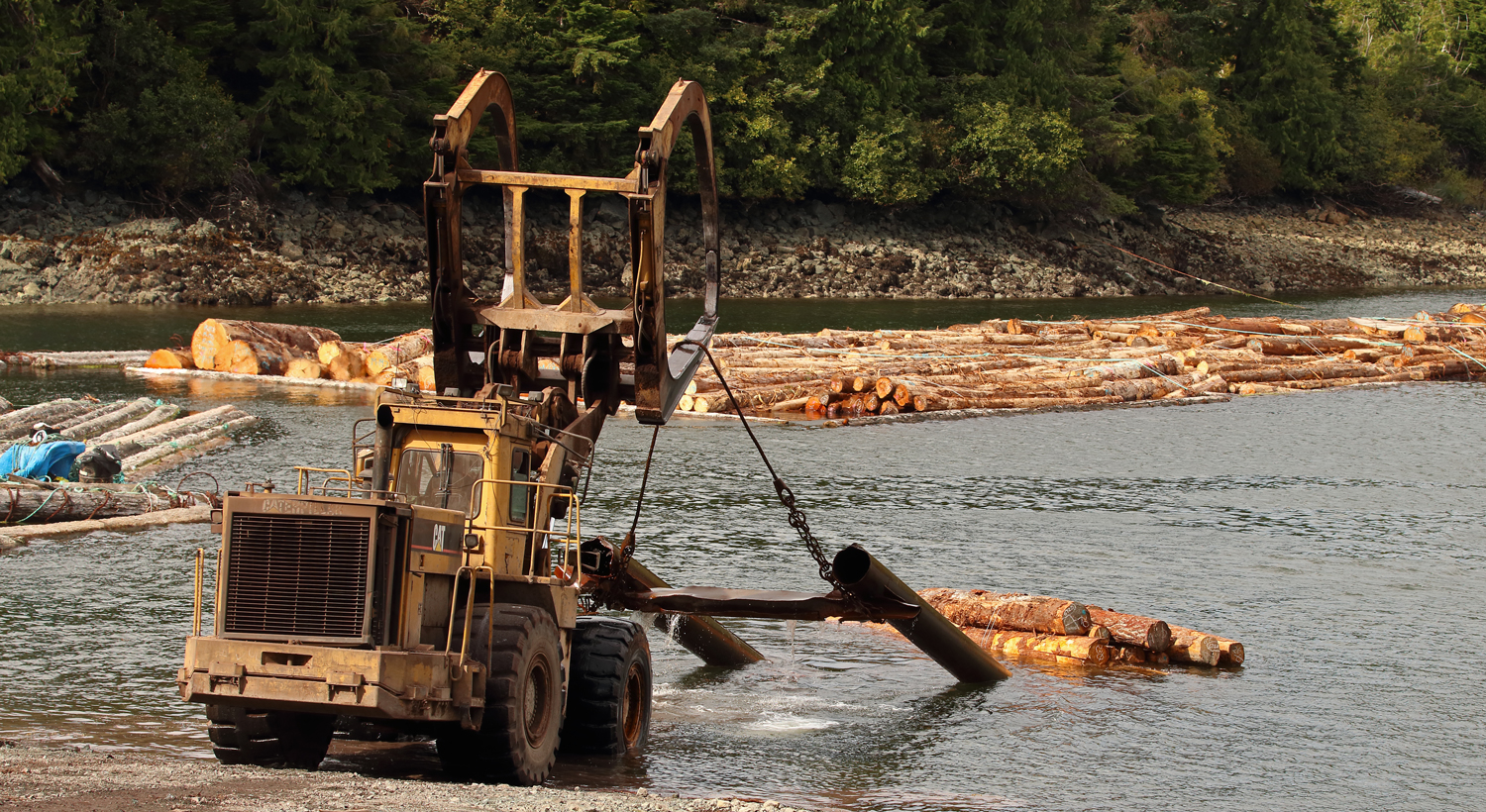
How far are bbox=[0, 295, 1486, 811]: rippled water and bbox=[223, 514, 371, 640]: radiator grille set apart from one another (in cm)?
226

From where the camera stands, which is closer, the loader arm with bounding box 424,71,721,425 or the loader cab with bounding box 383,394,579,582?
the loader cab with bounding box 383,394,579,582

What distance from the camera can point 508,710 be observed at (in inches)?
367

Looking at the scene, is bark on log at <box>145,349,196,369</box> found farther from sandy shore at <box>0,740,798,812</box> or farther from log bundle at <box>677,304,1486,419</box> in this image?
sandy shore at <box>0,740,798,812</box>

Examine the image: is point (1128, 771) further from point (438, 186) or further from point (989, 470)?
point (989, 470)

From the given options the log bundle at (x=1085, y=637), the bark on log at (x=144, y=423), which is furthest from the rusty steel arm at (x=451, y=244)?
the bark on log at (x=144, y=423)

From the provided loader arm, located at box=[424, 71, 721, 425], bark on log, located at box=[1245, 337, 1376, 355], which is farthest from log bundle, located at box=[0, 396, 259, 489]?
bark on log, located at box=[1245, 337, 1376, 355]

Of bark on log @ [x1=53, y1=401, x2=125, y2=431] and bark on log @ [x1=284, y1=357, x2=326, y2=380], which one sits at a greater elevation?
bark on log @ [x1=284, y1=357, x2=326, y2=380]

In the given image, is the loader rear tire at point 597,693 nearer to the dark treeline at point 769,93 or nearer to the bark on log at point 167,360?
the bark on log at point 167,360

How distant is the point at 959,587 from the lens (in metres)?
17.5

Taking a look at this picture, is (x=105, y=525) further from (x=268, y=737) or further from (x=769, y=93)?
(x=769, y=93)

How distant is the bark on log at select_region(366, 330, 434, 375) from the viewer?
36906 mm

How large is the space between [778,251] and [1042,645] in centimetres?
6657

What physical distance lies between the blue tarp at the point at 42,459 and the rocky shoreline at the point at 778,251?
41183mm

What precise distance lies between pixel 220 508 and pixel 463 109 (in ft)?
14.5
